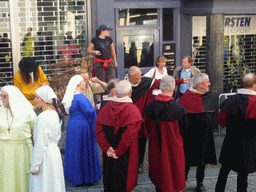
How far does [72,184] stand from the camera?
6672 mm

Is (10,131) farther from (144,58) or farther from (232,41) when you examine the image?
(232,41)

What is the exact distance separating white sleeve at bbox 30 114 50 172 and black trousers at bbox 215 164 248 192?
8.66 feet

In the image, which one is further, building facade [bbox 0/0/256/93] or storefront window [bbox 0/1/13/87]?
building facade [bbox 0/0/256/93]

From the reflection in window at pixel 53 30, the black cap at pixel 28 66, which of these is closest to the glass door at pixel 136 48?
the reflection in window at pixel 53 30

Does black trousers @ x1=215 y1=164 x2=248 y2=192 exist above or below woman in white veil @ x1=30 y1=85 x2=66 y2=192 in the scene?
below

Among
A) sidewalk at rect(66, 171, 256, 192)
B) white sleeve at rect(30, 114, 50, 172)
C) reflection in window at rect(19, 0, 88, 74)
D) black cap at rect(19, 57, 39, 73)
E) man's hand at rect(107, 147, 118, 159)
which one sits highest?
reflection in window at rect(19, 0, 88, 74)

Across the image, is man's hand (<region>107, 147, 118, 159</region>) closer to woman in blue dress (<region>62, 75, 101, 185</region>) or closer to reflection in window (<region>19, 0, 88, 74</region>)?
woman in blue dress (<region>62, 75, 101, 185</region>)

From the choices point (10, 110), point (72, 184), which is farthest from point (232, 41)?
point (10, 110)

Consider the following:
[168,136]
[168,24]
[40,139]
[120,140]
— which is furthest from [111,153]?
[168,24]

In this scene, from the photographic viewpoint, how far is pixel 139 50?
11.4m

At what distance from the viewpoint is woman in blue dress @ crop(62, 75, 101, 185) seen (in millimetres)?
6473

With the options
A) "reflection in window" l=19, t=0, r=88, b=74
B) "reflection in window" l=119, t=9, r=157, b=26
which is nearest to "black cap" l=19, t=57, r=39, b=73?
"reflection in window" l=19, t=0, r=88, b=74

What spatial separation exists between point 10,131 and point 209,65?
20.2ft

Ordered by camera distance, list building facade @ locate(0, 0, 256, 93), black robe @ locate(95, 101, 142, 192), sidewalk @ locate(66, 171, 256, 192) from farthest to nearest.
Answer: building facade @ locate(0, 0, 256, 93) → sidewalk @ locate(66, 171, 256, 192) → black robe @ locate(95, 101, 142, 192)
